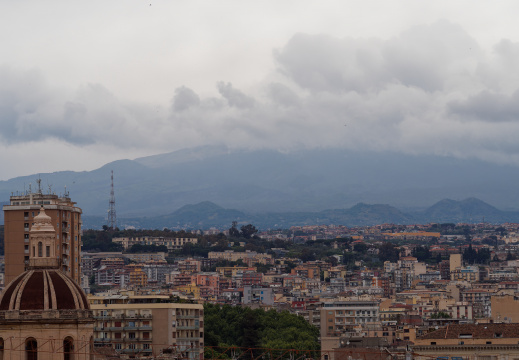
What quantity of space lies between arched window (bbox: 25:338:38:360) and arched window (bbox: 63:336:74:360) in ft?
2.45

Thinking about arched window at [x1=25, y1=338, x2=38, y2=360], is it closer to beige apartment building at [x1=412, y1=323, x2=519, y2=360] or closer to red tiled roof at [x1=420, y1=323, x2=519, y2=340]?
beige apartment building at [x1=412, y1=323, x2=519, y2=360]

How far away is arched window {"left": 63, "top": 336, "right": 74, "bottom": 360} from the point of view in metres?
40.5

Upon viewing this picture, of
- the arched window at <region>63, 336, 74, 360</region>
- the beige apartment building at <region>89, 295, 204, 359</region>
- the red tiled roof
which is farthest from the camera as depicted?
the beige apartment building at <region>89, 295, 204, 359</region>

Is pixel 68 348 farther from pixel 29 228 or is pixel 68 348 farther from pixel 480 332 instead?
pixel 29 228

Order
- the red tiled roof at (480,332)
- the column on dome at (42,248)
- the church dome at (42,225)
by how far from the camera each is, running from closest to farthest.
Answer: the column on dome at (42,248) < the church dome at (42,225) < the red tiled roof at (480,332)

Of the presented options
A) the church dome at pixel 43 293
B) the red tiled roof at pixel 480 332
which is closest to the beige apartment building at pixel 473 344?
the red tiled roof at pixel 480 332

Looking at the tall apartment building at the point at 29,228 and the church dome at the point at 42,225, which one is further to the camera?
the tall apartment building at the point at 29,228

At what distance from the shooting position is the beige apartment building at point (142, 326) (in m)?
88.4

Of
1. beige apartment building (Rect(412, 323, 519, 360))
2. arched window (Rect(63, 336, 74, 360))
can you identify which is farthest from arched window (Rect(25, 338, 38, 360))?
beige apartment building (Rect(412, 323, 519, 360))

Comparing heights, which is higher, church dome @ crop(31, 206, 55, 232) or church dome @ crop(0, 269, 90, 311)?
church dome @ crop(31, 206, 55, 232)

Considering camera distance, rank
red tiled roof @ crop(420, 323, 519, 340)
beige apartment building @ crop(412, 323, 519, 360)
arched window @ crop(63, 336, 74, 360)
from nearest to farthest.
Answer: arched window @ crop(63, 336, 74, 360)
beige apartment building @ crop(412, 323, 519, 360)
red tiled roof @ crop(420, 323, 519, 340)

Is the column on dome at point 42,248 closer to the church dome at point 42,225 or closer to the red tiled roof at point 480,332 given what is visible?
the church dome at point 42,225

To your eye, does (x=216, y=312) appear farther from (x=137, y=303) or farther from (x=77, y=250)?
(x=137, y=303)

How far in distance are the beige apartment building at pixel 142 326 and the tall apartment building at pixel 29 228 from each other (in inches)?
302
